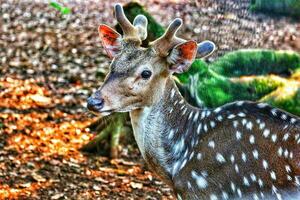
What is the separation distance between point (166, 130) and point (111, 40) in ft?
2.75

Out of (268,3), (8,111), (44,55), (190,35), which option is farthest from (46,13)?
(268,3)

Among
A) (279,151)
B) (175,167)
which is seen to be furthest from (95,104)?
(279,151)

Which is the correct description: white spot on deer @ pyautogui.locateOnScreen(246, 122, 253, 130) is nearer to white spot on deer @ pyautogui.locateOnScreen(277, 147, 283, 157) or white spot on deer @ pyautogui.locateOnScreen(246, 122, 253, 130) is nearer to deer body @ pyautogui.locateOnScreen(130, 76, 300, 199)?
deer body @ pyautogui.locateOnScreen(130, 76, 300, 199)

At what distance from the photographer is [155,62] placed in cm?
504

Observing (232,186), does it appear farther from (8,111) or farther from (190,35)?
(190,35)

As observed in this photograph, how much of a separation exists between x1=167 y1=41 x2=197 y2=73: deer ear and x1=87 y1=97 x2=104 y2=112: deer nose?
2.05 feet

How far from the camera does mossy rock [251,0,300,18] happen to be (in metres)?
7.89

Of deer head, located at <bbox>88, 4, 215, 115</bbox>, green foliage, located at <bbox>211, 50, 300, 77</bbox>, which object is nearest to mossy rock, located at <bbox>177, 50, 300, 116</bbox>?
green foliage, located at <bbox>211, 50, 300, 77</bbox>

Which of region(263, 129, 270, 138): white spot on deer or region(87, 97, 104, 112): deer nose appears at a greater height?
region(87, 97, 104, 112): deer nose

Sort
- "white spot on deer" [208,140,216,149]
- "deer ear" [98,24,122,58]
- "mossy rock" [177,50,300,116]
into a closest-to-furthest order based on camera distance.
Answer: "white spot on deer" [208,140,216,149], "deer ear" [98,24,122,58], "mossy rock" [177,50,300,116]

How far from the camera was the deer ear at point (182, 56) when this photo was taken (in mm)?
4934

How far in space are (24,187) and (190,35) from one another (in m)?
4.44

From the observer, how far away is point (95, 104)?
189 inches

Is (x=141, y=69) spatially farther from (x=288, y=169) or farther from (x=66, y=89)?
(x=66, y=89)
